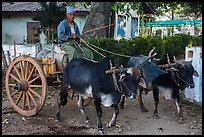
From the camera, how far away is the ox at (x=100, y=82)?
5.71 meters

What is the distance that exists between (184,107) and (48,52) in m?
3.26

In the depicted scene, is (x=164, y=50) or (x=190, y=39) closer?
(x=164, y=50)

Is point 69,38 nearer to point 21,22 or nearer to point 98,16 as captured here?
point 98,16

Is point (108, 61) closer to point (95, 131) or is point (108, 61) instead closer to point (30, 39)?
point (95, 131)

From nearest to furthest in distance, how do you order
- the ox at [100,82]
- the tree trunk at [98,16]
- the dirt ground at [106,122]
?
the ox at [100,82], the dirt ground at [106,122], the tree trunk at [98,16]

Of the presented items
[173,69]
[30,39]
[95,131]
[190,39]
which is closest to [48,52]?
[95,131]

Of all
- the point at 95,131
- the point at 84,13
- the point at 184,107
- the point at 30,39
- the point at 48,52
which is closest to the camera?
the point at 95,131

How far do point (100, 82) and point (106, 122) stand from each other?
1030 millimetres

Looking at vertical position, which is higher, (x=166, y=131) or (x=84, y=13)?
(x=84, y=13)

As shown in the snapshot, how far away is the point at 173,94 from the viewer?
682cm

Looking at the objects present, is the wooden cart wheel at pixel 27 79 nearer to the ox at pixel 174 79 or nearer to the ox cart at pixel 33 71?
the ox cart at pixel 33 71

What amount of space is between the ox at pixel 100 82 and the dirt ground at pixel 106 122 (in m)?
0.25

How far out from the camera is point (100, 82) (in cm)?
596

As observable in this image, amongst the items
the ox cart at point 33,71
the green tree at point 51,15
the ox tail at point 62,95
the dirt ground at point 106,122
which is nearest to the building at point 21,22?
the green tree at point 51,15
